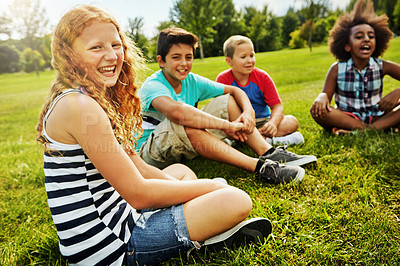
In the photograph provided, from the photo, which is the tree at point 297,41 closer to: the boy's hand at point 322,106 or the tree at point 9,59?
the tree at point 9,59

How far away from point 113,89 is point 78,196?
29.4 inches

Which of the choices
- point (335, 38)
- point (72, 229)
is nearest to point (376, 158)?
point (335, 38)

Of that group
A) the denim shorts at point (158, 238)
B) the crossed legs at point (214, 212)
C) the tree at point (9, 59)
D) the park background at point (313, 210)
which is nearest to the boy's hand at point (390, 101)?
the park background at point (313, 210)

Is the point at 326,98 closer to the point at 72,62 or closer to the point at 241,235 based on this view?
the point at 241,235

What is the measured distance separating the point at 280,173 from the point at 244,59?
1616mm

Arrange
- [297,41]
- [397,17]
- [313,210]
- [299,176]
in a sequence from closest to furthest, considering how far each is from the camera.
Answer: [313,210] → [299,176] → [397,17] → [297,41]

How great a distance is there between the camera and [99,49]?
4.70ft

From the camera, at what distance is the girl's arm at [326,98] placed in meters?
3.18

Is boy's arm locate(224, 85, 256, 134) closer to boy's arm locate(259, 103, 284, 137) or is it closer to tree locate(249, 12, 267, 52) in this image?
boy's arm locate(259, 103, 284, 137)

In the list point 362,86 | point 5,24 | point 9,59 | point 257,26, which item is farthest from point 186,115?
point 9,59

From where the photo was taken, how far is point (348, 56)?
11.5 ft

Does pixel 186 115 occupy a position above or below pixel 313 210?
above

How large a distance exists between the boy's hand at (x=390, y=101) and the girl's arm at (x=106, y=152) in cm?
297

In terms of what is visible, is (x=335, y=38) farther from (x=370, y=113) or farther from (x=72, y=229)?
(x=72, y=229)
